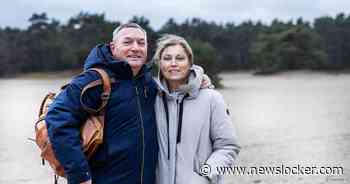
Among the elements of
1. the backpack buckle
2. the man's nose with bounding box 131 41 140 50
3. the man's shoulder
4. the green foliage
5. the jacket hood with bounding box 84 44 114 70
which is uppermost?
the man's nose with bounding box 131 41 140 50

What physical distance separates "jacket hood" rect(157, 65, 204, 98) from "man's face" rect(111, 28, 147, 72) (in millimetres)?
162

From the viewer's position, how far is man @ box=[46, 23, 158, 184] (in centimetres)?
237

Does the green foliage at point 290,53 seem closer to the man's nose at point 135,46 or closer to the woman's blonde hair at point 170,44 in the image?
the woman's blonde hair at point 170,44

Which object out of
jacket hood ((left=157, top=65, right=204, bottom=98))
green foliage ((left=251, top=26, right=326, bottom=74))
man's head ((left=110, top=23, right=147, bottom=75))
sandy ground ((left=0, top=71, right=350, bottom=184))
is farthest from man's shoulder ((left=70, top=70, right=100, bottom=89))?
green foliage ((left=251, top=26, right=326, bottom=74))

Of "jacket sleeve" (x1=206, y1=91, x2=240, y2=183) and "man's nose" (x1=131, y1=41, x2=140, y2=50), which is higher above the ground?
"man's nose" (x1=131, y1=41, x2=140, y2=50)

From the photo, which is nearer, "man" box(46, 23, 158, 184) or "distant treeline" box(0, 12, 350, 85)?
"man" box(46, 23, 158, 184)

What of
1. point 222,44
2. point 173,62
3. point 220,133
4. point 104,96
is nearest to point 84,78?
point 104,96

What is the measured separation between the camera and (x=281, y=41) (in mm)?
56219

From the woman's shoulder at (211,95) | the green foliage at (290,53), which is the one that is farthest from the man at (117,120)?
the green foliage at (290,53)

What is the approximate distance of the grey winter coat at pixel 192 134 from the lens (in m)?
2.59

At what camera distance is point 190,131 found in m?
2.59

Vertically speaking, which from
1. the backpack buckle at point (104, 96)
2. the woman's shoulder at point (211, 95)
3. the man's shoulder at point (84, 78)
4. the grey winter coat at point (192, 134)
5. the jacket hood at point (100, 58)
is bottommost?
the grey winter coat at point (192, 134)

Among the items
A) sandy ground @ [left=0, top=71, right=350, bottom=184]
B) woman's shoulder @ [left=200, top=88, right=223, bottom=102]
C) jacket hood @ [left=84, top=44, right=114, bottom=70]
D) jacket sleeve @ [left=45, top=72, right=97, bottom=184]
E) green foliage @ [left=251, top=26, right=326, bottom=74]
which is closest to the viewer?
jacket sleeve @ [left=45, top=72, right=97, bottom=184]

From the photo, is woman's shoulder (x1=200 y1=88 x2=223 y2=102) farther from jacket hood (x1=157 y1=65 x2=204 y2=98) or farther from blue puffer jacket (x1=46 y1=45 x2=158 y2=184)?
blue puffer jacket (x1=46 y1=45 x2=158 y2=184)
